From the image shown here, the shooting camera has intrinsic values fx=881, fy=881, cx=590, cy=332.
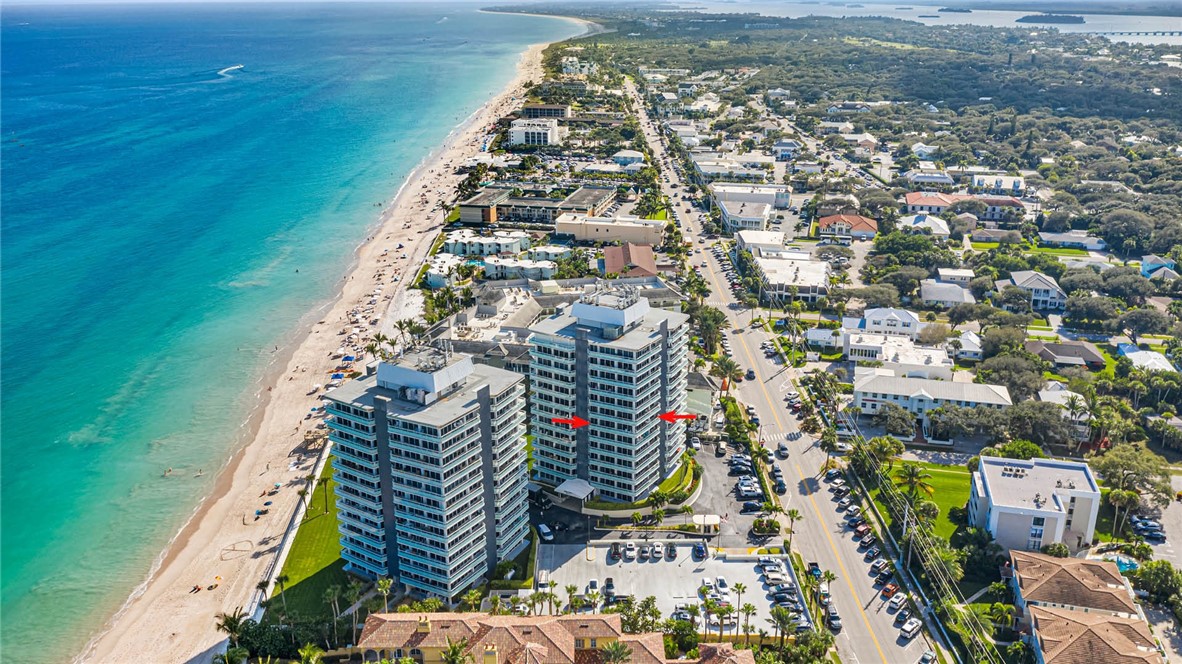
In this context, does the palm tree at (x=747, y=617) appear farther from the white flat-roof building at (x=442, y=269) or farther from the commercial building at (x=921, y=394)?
the white flat-roof building at (x=442, y=269)

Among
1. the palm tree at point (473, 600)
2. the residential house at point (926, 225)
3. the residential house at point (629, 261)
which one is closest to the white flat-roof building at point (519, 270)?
the residential house at point (629, 261)

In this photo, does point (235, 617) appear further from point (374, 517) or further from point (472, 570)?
point (472, 570)

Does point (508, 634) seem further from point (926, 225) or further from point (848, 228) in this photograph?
point (926, 225)

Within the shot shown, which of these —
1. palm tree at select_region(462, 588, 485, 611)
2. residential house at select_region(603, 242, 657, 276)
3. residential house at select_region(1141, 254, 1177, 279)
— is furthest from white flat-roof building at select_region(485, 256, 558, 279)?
residential house at select_region(1141, 254, 1177, 279)

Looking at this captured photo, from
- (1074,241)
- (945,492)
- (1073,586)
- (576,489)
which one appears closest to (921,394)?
(945,492)

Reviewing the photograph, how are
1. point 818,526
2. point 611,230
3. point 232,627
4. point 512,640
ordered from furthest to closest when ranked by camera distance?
point 611,230
point 818,526
point 232,627
point 512,640

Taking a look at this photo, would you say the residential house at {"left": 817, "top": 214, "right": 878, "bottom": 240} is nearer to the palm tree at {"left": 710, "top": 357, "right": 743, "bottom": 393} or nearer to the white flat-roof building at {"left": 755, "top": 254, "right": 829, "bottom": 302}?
the white flat-roof building at {"left": 755, "top": 254, "right": 829, "bottom": 302}

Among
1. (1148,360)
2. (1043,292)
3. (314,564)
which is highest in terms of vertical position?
(1043,292)
